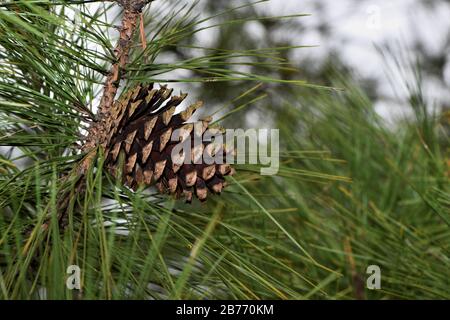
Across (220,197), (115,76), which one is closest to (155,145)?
(115,76)

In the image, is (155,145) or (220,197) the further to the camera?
(220,197)

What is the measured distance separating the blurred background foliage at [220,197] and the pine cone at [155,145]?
19 mm

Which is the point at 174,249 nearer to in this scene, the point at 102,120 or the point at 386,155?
the point at 102,120

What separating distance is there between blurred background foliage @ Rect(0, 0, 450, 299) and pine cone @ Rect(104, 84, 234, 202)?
0.02 metres

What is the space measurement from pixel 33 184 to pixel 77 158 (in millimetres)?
45

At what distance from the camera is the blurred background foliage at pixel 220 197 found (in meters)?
0.51

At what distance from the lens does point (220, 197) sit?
0.80 metres

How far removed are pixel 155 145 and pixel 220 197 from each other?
27cm

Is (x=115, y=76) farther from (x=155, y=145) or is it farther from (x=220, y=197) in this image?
(x=220, y=197)

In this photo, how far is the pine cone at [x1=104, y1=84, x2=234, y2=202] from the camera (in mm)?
539

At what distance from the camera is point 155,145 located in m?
0.54
